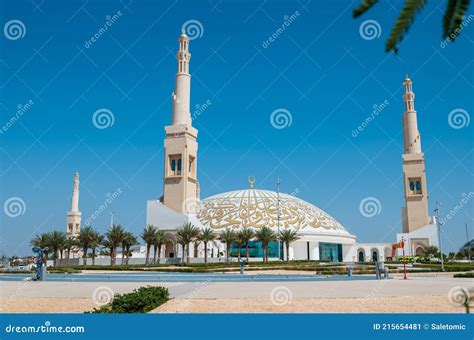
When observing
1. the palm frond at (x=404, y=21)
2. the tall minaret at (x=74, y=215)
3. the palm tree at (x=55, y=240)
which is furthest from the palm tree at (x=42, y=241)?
the palm frond at (x=404, y=21)

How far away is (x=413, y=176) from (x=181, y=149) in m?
33.9

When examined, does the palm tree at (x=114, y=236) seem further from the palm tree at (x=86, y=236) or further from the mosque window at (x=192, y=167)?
the mosque window at (x=192, y=167)

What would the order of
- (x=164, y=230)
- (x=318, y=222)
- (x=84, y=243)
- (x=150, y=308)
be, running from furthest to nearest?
(x=318, y=222), (x=164, y=230), (x=84, y=243), (x=150, y=308)

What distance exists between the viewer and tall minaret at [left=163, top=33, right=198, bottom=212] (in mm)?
50125

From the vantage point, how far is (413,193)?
64938 mm

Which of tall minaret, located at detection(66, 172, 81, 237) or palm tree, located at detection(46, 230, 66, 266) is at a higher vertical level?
tall minaret, located at detection(66, 172, 81, 237)

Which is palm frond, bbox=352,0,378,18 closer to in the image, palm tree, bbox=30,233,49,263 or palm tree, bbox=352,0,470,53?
palm tree, bbox=352,0,470,53

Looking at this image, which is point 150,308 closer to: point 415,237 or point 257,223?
point 257,223

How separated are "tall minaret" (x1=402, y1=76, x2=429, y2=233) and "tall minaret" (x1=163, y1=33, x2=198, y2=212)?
31293 mm

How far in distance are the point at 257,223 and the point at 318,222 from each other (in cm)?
1088

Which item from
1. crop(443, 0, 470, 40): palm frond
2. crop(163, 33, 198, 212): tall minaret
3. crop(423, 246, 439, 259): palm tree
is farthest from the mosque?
crop(443, 0, 470, 40): palm frond
